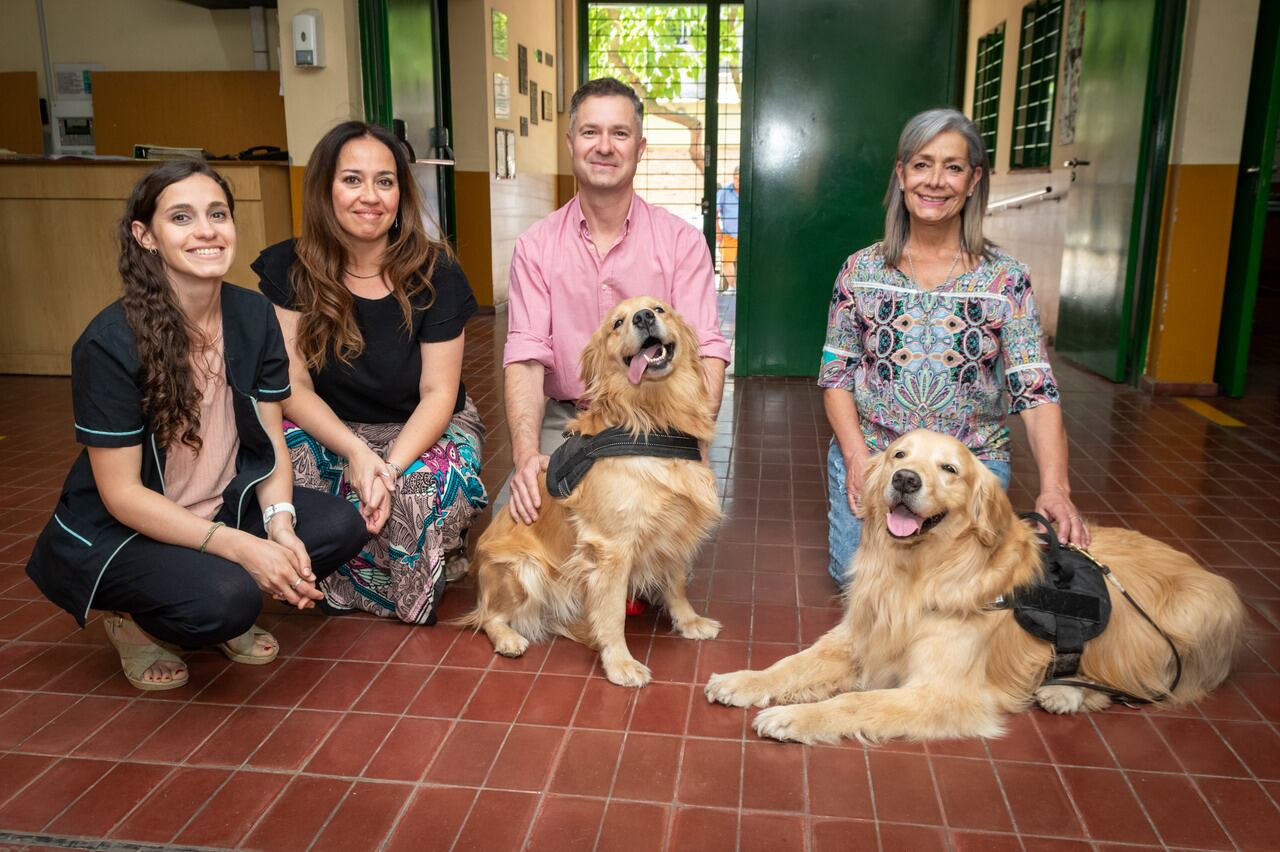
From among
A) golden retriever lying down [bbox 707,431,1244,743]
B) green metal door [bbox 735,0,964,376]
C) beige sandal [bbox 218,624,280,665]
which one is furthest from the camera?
green metal door [bbox 735,0,964,376]

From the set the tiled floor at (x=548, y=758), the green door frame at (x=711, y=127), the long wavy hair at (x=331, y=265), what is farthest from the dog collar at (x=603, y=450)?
the green door frame at (x=711, y=127)

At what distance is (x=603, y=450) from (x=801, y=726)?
34.1 inches

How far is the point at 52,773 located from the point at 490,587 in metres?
1.11

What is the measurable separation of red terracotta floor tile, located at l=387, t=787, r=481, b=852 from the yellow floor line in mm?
4891

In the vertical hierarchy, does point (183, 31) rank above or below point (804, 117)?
above

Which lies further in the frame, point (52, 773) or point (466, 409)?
point (466, 409)

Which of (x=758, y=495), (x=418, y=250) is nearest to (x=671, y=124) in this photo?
(x=758, y=495)

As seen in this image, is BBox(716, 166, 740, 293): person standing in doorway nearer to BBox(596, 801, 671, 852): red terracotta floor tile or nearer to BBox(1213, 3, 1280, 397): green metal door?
BBox(1213, 3, 1280, 397): green metal door

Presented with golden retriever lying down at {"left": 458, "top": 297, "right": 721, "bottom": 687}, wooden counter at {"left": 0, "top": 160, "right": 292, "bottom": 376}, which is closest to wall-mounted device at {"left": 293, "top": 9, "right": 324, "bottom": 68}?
wooden counter at {"left": 0, "top": 160, "right": 292, "bottom": 376}

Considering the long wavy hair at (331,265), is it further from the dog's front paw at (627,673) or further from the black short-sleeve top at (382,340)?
the dog's front paw at (627,673)

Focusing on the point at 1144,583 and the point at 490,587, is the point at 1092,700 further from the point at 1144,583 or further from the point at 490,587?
the point at 490,587

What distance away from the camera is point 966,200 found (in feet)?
9.45

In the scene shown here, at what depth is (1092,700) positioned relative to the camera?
94.3 inches

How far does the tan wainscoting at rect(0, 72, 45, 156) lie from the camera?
8.27 meters
